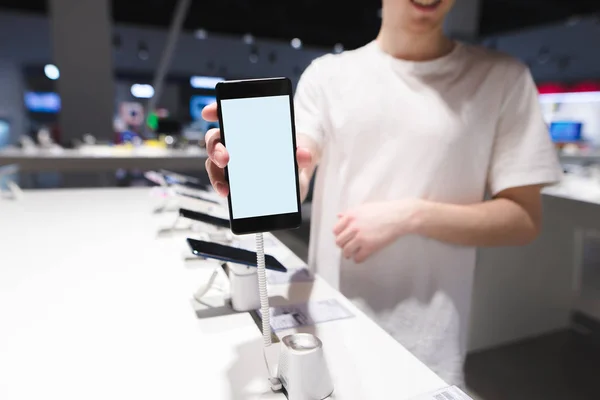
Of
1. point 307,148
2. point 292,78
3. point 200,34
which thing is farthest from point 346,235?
point 200,34

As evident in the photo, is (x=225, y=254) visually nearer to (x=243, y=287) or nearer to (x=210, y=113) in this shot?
(x=243, y=287)

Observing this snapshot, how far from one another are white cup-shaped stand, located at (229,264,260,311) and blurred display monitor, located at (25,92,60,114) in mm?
9534

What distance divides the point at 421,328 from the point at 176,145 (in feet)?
11.0

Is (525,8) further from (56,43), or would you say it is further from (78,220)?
(78,220)

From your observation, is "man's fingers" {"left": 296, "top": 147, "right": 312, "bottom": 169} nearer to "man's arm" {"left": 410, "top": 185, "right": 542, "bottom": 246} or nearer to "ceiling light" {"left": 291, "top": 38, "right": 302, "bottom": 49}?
"man's arm" {"left": 410, "top": 185, "right": 542, "bottom": 246}

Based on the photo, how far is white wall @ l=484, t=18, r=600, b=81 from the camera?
328 inches

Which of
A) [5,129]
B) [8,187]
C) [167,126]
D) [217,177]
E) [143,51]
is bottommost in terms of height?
[8,187]

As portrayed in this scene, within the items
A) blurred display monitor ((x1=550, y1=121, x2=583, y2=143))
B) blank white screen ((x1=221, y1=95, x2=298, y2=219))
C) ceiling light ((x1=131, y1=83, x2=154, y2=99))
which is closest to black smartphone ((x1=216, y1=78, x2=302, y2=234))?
blank white screen ((x1=221, y1=95, x2=298, y2=219))

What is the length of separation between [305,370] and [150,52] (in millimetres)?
10384

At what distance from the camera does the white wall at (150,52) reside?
27.3ft

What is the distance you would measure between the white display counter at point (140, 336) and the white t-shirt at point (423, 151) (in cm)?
19

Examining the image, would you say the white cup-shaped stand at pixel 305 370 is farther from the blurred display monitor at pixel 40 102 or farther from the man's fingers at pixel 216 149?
the blurred display monitor at pixel 40 102

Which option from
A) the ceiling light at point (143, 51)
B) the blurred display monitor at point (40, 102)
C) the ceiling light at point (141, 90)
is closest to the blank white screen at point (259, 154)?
the blurred display monitor at point (40, 102)

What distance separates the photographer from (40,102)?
356 inches
